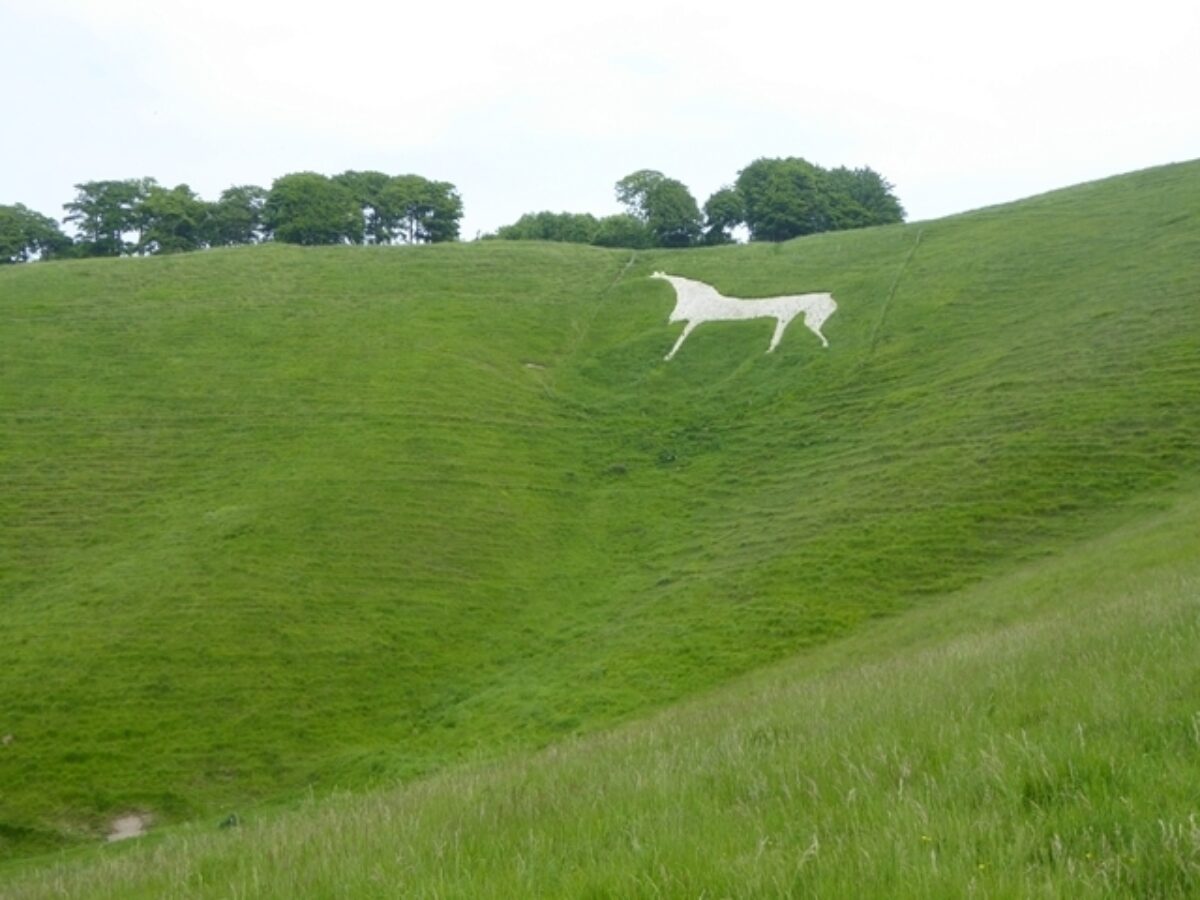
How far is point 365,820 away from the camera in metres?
8.38

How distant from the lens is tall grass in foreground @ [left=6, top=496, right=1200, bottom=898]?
4457 mm

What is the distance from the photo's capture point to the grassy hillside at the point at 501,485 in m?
29.2

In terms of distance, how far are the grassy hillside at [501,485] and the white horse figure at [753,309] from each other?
3.14ft

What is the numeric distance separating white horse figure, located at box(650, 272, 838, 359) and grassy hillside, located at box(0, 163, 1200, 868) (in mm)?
958

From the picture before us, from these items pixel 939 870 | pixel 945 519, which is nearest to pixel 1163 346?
pixel 945 519

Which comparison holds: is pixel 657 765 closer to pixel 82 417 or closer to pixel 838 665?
pixel 838 665

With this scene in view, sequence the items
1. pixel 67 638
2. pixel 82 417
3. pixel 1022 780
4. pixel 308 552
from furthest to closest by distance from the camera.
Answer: pixel 82 417
pixel 308 552
pixel 67 638
pixel 1022 780

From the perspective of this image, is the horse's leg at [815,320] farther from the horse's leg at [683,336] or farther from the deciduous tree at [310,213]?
the deciduous tree at [310,213]

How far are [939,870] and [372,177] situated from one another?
392 feet

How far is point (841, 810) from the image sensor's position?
5.51 m

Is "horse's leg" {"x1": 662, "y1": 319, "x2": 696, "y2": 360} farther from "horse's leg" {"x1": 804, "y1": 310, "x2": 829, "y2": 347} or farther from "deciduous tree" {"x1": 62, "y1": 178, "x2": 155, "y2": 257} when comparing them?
"deciduous tree" {"x1": 62, "y1": 178, "x2": 155, "y2": 257}

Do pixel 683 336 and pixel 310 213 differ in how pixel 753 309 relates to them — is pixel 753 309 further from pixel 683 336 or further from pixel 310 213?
pixel 310 213

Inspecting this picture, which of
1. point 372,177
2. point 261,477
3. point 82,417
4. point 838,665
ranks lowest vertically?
point 838,665

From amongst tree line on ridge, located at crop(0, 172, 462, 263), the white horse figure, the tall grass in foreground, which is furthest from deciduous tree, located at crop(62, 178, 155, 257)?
the tall grass in foreground
